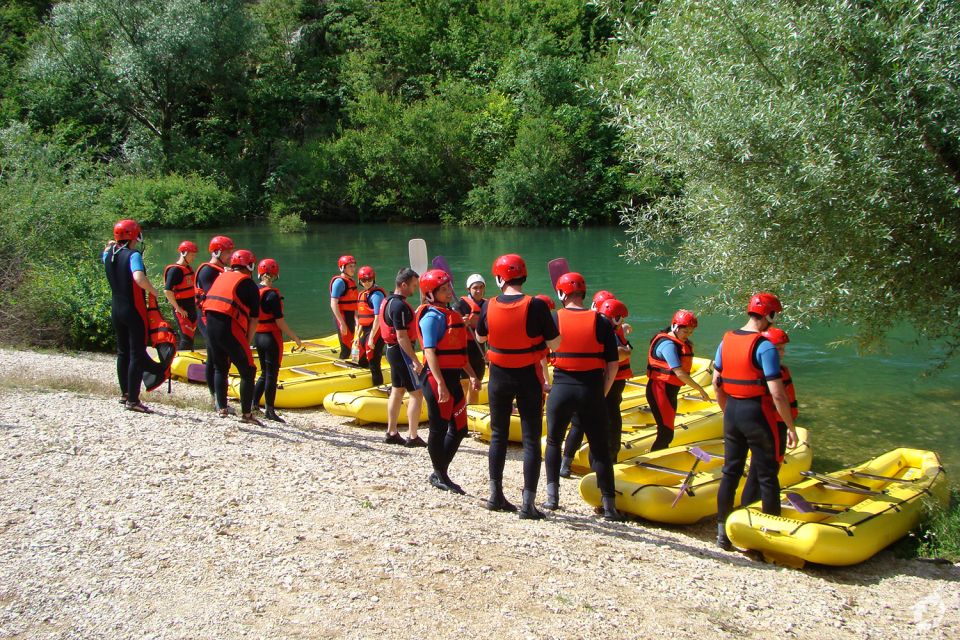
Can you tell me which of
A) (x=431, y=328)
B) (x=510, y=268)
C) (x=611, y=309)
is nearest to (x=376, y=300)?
(x=611, y=309)

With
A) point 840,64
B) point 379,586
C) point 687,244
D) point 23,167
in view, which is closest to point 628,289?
point 687,244

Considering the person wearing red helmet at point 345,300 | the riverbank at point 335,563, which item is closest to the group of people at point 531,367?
the riverbank at point 335,563

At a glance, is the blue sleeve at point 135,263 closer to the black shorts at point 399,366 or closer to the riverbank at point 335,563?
the riverbank at point 335,563

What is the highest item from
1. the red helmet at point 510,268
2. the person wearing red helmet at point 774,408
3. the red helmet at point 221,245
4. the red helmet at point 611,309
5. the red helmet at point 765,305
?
the red helmet at point 221,245

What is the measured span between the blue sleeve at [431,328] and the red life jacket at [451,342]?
0.15ft

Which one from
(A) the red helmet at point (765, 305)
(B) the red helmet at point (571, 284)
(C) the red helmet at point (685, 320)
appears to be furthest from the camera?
(C) the red helmet at point (685, 320)

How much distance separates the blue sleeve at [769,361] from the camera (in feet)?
17.2

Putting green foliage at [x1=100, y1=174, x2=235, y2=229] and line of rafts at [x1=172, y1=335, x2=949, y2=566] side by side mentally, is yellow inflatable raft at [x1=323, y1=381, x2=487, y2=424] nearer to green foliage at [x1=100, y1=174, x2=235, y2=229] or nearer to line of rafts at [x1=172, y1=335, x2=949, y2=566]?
line of rafts at [x1=172, y1=335, x2=949, y2=566]

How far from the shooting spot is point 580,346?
5508mm

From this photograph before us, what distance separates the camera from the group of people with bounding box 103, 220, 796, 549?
5395mm

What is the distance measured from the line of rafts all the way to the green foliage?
86.4ft

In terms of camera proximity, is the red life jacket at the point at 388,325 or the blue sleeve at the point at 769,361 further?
the red life jacket at the point at 388,325

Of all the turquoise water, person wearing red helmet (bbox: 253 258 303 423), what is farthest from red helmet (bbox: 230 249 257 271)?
the turquoise water

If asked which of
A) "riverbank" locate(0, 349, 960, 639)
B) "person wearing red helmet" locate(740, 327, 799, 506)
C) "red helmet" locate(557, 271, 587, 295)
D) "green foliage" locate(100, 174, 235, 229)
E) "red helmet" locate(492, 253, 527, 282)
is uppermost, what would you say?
"green foliage" locate(100, 174, 235, 229)
